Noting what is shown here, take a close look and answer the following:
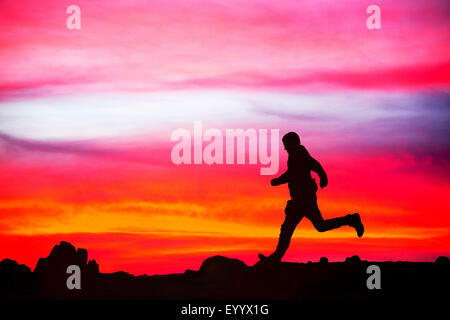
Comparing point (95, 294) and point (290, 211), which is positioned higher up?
point (290, 211)

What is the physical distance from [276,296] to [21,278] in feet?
23.7

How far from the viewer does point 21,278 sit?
719 inches

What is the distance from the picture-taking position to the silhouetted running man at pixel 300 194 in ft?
44.4

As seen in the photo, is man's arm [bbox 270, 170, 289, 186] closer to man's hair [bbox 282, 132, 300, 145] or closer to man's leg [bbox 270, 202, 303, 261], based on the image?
man's leg [bbox 270, 202, 303, 261]

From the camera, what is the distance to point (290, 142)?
13.6 meters

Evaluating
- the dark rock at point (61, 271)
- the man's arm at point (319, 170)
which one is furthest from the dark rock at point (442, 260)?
the dark rock at point (61, 271)

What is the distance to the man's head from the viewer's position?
13555mm

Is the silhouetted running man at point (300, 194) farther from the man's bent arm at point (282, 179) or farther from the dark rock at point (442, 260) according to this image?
the dark rock at point (442, 260)

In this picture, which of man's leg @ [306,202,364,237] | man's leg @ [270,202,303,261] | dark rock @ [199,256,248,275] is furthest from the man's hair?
dark rock @ [199,256,248,275]

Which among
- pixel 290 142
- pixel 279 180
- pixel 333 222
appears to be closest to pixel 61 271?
pixel 279 180

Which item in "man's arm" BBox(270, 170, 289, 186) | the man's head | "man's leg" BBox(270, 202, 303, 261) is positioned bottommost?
"man's leg" BBox(270, 202, 303, 261)

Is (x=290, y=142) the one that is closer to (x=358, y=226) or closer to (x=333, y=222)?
(x=333, y=222)
